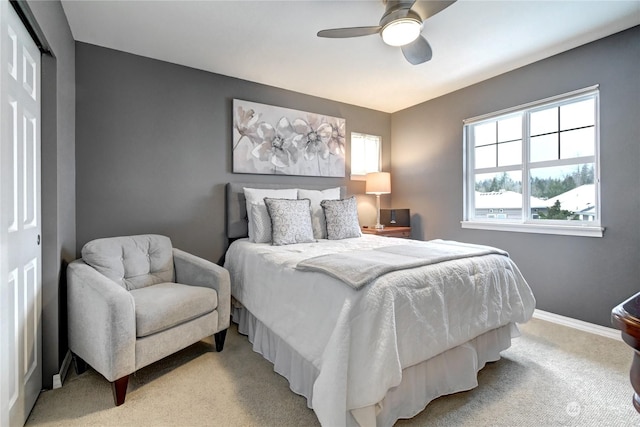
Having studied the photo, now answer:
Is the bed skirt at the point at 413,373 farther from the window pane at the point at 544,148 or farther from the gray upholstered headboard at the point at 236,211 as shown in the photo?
the window pane at the point at 544,148

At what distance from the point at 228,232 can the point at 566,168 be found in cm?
341

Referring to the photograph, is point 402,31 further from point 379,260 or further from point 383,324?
point 383,324

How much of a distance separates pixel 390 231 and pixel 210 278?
237 centimetres

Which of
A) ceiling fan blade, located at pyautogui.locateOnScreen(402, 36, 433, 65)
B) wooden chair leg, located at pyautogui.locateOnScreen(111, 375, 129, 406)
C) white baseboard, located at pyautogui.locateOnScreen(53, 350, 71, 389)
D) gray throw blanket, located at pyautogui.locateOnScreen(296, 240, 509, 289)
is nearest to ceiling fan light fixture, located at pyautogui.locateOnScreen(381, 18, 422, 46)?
ceiling fan blade, located at pyautogui.locateOnScreen(402, 36, 433, 65)

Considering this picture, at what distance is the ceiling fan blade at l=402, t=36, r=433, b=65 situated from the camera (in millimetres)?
2141

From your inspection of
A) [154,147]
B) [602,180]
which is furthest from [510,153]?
[154,147]

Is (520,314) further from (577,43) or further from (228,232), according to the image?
(228,232)

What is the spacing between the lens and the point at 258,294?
224 cm

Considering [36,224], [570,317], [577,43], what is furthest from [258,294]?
[577,43]

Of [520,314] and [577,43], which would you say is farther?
[577,43]

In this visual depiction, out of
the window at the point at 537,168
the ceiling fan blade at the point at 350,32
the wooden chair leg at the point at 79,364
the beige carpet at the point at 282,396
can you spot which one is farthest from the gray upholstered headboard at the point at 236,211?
the window at the point at 537,168

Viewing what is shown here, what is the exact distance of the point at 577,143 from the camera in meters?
2.81

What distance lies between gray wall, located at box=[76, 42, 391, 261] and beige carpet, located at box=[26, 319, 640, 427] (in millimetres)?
1251

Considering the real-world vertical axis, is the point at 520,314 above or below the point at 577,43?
below
